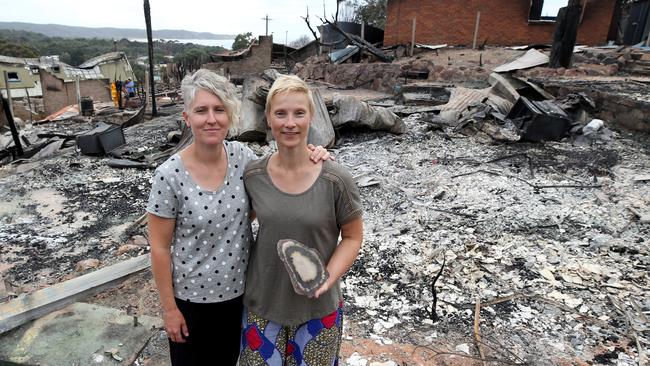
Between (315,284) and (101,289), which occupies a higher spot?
(315,284)

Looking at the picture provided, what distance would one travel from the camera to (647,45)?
1268cm

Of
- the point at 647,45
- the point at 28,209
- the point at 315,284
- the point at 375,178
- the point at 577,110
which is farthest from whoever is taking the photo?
the point at 647,45

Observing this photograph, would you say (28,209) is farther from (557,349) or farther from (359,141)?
(557,349)

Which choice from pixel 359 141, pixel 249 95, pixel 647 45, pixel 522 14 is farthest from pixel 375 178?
pixel 522 14

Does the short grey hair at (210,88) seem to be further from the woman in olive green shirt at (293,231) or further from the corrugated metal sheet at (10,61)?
the corrugated metal sheet at (10,61)

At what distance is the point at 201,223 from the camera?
4.62ft

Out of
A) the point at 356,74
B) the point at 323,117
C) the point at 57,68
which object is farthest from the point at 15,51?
the point at 323,117

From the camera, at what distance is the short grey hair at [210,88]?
139 cm

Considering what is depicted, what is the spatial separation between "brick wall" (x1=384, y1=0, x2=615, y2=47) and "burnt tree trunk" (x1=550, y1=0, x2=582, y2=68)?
5.64 meters

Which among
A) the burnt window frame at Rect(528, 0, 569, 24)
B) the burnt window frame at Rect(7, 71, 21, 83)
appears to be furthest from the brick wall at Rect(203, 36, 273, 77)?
the burnt window frame at Rect(7, 71, 21, 83)

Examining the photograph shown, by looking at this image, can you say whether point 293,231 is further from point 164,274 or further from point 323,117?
point 323,117

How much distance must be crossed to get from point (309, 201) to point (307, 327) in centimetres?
51

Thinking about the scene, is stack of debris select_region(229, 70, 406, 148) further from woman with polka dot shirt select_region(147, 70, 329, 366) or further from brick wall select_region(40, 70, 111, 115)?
brick wall select_region(40, 70, 111, 115)

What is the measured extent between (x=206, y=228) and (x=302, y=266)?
0.38 metres
